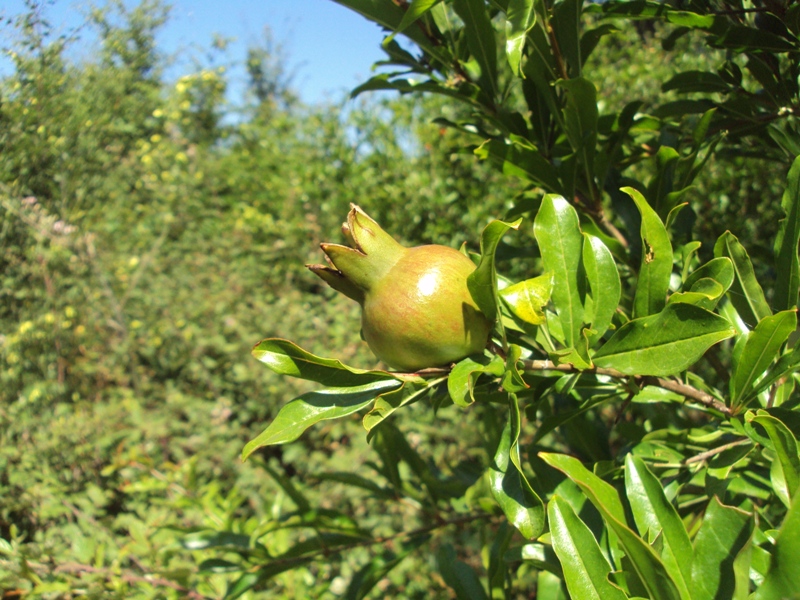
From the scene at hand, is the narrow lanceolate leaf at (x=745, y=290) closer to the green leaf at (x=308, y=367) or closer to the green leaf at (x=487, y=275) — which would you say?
the green leaf at (x=487, y=275)

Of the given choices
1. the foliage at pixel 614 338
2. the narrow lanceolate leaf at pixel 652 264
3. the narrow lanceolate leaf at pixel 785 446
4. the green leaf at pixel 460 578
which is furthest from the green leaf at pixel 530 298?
the green leaf at pixel 460 578

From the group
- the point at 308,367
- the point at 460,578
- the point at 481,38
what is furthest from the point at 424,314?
the point at 460,578

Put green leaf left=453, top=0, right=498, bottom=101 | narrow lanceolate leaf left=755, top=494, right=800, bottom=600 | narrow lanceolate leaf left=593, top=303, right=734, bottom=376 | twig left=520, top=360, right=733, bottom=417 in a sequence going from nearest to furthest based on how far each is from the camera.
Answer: narrow lanceolate leaf left=755, top=494, right=800, bottom=600
narrow lanceolate leaf left=593, top=303, right=734, bottom=376
twig left=520, top=360, right=733, bottom=417
green leaf left=453, top=0, right=498, bottom=101

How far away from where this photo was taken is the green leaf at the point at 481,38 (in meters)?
0.75

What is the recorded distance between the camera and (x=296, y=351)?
0.56 m

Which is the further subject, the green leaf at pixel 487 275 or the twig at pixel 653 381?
the twig at pixel 653 381

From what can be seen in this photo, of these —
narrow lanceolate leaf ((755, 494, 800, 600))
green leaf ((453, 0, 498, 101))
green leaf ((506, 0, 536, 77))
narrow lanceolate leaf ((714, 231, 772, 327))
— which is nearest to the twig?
narrow lanceolate leaf ((714, 231, 772, 327))

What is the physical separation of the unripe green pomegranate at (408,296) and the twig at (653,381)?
80mm

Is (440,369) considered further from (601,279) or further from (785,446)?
(785,446)

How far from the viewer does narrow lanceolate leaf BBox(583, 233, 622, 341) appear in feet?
2.01

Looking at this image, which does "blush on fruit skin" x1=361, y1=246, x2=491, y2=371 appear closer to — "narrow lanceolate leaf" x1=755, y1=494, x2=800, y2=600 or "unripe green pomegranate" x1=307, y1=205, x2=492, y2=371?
Result: "unripe green pomegranate" x1=307, y1=205, x2=492, y2=371

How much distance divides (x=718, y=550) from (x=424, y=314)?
0.33 metres

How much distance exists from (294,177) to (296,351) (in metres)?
2.81

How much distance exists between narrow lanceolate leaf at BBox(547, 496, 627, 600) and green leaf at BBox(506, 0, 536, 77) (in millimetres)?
446
